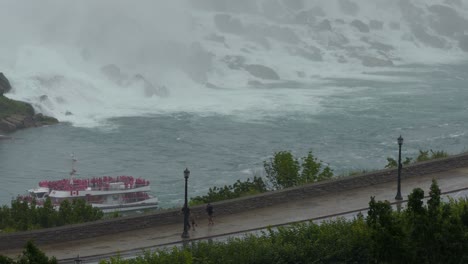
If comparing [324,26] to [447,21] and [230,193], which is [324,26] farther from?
[230,193]

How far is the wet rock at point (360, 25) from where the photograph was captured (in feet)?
293

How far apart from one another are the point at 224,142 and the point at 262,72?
90.0 ft

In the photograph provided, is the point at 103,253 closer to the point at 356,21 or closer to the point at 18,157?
the point at 18,157

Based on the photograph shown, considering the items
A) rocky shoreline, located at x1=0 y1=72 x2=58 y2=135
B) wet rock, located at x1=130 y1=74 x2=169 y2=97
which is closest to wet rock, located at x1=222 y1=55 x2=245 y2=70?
wet rock, located at x1=130 y1=74 x2=169 y2=97

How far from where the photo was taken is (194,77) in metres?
70.0

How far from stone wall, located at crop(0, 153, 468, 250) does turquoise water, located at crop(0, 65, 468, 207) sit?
42.6 feet

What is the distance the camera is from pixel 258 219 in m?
18.4

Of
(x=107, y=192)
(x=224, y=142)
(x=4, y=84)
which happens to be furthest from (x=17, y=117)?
(x=107, y=192)

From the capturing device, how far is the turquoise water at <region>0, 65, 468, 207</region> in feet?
126

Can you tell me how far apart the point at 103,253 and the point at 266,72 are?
182ft

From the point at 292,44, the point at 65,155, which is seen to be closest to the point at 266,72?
the point at 292,44

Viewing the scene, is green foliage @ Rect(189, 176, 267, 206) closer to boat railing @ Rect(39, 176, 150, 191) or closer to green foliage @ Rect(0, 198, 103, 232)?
green foliage @ Rect(0, 198, 103, 232)

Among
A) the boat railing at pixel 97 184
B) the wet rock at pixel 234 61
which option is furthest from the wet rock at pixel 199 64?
the boat railing at pixel 97 184

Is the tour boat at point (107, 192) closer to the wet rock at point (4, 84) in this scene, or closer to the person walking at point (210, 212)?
the person walking at point (210, 212)
